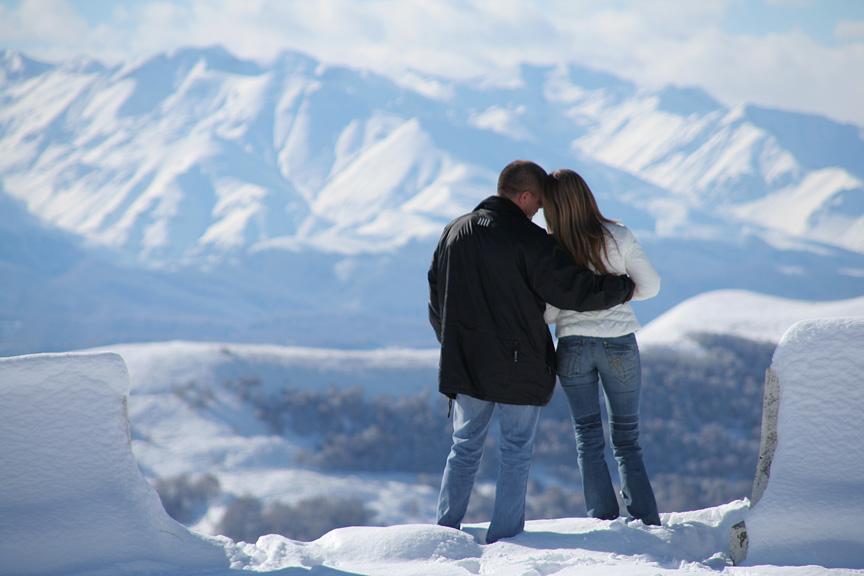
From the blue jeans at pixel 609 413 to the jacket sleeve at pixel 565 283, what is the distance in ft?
1.04

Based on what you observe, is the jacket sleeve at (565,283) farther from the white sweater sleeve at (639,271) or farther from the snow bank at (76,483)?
the snow bank at (76,483)

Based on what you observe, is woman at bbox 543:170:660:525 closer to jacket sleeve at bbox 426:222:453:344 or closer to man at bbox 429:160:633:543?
man at bbox 429:160:633:543

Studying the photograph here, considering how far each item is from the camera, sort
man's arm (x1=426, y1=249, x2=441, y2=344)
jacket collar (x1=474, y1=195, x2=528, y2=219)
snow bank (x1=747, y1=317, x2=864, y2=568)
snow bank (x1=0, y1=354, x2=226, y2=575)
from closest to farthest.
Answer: snow bank (x1=0, y1=354, x2=226, y2=575)
snow bank (x1=747, y1=317, x2=864, y2=568)
jacket collar (x1=474, y1=195, x2=528, y2=219)
man's arm (x1=426, y1=249, x2=441, y2=344)

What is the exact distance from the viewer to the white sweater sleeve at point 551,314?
6.17 metres

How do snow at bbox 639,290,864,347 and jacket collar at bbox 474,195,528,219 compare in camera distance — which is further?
snow at bbox 639,290,864,347

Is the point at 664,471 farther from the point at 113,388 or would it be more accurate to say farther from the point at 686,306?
the point at 113,388

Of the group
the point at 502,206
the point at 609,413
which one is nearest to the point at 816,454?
the point at 609,413

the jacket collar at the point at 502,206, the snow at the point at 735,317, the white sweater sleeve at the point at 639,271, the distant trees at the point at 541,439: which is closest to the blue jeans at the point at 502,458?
the white sweater sleeve at the point at 639,271

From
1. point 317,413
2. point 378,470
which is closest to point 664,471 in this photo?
point 378,470

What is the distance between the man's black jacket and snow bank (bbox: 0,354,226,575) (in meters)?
1.90

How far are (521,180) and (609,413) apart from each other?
1580mm

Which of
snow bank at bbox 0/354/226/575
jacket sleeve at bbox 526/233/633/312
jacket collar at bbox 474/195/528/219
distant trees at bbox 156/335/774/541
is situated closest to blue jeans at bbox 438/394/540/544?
jacket sleeve at bbox 526/233/633/312

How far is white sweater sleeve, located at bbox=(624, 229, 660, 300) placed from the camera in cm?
603

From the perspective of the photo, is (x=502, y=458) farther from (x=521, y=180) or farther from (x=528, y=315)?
(x=521, y=180)
